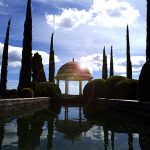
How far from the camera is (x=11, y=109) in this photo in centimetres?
1655

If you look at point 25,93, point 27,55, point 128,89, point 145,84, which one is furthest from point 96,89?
point 145,84

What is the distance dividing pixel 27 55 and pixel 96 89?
32.6 feet

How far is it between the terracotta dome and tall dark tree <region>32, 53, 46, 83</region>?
291cm

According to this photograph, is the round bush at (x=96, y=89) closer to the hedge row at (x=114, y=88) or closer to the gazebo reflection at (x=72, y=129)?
the hedge row at (x=114, y=88)

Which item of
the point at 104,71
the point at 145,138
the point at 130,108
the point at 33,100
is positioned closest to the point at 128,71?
the point at 104,71

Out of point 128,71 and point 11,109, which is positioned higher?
point 128,71

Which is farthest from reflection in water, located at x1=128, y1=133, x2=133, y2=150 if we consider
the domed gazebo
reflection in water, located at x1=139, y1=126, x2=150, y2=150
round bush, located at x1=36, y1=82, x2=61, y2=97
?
the domed gazebo

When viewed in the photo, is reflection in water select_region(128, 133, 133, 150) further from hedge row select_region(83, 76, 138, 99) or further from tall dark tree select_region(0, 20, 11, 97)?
tall dark tree select_region(0, 20, 11, 97)

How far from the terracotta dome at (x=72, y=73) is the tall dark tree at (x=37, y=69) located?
9.55 feet

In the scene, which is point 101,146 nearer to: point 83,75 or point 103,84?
point 103,84

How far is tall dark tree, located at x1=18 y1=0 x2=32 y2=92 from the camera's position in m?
29.8

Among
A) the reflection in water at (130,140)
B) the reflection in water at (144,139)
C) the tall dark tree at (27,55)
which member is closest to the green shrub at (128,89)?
the tall dark tree at (27,55)

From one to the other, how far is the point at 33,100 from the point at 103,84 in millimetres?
14578

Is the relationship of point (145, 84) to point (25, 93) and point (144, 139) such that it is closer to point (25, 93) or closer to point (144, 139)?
point (144, 139)
